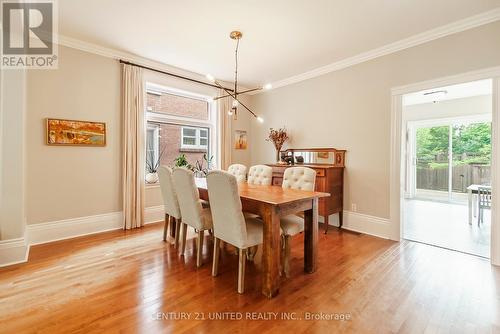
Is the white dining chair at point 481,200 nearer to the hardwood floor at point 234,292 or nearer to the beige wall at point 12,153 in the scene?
the hardwood floor at point 234,292

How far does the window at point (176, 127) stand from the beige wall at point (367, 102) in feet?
5.27

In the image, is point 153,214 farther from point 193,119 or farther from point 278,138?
point 278,138

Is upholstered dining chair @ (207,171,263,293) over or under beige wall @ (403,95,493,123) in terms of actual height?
under

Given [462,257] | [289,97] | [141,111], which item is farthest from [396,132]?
[141,111]

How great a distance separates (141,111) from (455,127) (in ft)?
23.6

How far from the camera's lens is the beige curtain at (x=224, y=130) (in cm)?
490

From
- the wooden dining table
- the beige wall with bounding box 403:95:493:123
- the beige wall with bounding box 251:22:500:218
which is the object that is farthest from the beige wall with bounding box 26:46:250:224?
the beige wall with bounding box 403:95:493:123

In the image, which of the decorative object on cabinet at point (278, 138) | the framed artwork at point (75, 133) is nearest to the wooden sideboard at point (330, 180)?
the decorative object on cabinet at point (278, 138)

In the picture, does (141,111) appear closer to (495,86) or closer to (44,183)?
(44,183)

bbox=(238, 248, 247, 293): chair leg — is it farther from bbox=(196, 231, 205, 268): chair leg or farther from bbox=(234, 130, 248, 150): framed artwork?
bbox=(234, 130, 248, 150): framed artwork

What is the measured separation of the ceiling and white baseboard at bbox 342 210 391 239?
2491 millimetres

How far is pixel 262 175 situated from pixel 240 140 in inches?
82.8

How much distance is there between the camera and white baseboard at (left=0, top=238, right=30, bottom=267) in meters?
2.52

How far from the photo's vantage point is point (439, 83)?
115 inches
